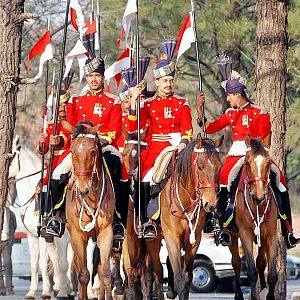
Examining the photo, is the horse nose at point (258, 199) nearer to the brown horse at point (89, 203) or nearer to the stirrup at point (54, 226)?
the brown horse at point (89, 203)

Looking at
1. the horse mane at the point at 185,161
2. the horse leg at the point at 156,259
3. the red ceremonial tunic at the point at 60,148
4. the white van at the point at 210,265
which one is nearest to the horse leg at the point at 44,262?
the red ceremonial tunic at the point at 60,148

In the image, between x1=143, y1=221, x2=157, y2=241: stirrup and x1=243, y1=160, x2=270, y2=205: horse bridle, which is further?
x1=143, y1=221, x2=157, y2=241: stirrup

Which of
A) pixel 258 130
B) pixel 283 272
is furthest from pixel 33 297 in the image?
pixel 258 130

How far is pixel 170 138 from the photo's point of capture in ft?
61.7

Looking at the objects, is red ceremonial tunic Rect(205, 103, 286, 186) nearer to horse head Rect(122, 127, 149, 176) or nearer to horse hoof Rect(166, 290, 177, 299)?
horse head Rect(122, 127, 149, 176)

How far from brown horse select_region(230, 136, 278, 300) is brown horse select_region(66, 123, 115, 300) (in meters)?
1.82

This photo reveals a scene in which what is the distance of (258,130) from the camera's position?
62.6 feet

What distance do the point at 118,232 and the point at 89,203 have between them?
2.77ft

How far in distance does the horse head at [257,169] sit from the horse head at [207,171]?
53 cm

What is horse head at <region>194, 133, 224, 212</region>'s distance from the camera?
16.9 meters

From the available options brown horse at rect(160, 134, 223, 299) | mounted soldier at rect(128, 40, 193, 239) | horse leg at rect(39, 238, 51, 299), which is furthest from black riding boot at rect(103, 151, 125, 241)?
horse leg at rect(39, 238, 51, 299)

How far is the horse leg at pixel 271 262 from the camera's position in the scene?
58.6 feet

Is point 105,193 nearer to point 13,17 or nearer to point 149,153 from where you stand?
point 149,153

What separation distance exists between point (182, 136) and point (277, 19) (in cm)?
346
